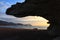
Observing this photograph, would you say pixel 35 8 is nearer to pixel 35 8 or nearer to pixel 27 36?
pixel 35 8

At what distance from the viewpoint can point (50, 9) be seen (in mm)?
16938

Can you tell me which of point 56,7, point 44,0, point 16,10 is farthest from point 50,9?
point 16,10

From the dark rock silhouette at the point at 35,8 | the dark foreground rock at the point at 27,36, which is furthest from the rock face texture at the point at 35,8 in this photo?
the dark foreground rock at the point at 27,36

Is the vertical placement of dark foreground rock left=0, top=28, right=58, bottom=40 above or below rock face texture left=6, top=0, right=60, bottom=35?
below

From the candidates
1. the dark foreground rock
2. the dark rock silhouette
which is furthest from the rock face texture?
the dark foreground rock

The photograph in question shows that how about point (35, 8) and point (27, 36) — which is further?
point (27, 36)

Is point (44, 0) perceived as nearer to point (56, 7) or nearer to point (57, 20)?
point (56, 7)

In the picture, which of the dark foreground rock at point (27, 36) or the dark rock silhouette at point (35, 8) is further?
the dark foreground rock at point (27, 36)

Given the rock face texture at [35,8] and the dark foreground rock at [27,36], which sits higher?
the rock face texture at [35,8]

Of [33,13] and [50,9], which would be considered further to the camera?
[50,9]

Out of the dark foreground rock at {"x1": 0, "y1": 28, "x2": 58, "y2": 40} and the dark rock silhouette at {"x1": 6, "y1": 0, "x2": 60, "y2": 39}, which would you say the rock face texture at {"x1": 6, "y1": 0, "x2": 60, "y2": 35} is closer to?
the dark rock silhouette at {"x1": 6, "y1": 0, "x2": 60, "y2": 39}

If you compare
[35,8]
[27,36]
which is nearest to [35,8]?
[35,8]

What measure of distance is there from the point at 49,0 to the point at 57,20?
2898 millimetres

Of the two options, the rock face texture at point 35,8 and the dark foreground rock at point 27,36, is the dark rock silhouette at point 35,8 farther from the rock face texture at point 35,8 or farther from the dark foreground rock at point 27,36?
the dark foreground rock at point 27,36
